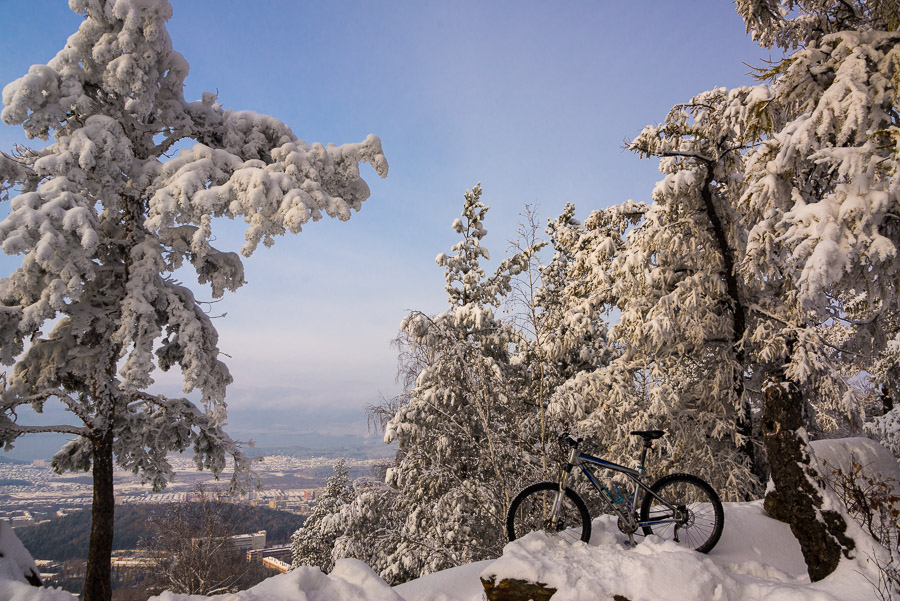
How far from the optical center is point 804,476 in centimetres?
414

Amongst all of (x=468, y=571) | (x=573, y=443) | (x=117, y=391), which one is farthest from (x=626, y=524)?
(x=117, y=391)

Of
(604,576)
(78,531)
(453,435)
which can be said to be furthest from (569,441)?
(78,531)

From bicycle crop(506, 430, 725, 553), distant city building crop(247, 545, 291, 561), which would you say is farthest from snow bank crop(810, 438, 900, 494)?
distant city building crop(247, 545, 291, 561)

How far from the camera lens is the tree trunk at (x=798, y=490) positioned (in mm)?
3777

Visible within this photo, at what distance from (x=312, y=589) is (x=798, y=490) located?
407cm

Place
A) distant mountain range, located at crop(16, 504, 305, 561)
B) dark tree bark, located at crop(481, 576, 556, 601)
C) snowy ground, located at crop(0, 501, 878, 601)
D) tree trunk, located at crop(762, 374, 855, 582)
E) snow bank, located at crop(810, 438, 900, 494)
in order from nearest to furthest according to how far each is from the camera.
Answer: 1. snowy ground, located at crop(0, 501, 878, 601)
2. dark tree bark, located at crop(481, 576, 556, 601)
3. tree trunk, located at crop(762, 374, 855, 582)
4. snow bank, located at crop(810, 438, 900, 494)
5. distant mountain range, located at crop(16, 504, 305, 561)

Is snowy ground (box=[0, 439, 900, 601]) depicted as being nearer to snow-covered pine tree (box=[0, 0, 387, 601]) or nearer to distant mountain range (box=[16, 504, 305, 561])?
snow-covered pine tree (box=[0, 0, 387, 601])

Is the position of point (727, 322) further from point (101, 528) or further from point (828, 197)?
point (101, 528)

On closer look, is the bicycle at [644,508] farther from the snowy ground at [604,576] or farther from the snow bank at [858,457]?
the snow bank at [858,457]

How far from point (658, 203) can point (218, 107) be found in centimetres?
865

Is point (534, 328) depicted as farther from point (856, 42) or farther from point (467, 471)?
point (467, 471)

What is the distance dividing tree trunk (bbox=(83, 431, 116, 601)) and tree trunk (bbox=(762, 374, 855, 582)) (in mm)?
8748

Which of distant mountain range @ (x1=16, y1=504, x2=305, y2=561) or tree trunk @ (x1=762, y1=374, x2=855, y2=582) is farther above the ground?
tree trunk @ (x1=762, y1=374, x2=855, y2=582)

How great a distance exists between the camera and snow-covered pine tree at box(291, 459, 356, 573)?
23.9m
